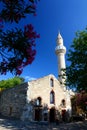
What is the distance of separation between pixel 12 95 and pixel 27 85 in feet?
14.4

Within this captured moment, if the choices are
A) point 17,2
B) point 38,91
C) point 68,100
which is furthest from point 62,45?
point 17,2

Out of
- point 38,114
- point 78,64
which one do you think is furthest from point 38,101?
point 78,64

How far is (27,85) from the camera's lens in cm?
3850

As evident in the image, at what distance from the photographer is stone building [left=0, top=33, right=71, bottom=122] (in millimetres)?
37812

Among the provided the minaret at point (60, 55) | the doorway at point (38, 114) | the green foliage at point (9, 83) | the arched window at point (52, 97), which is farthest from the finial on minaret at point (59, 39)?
the doorway at point (38, 114)

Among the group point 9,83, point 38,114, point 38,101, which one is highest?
point 9,83

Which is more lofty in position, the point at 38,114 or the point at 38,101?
the point at 38,101

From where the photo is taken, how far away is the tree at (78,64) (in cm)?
3074

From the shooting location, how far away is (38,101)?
131 ft

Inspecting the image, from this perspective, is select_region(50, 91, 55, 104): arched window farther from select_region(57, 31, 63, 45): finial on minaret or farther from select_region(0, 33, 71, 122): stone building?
select_region(57, 31, 63, 45): finial on minaret

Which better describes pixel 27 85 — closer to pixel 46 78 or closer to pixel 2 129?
pixel 46 78

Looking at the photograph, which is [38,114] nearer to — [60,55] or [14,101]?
[14,101]

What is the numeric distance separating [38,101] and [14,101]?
436 cm

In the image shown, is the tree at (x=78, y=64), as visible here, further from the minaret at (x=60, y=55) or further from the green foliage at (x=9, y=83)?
the green foliage at (x=9, y=83)
